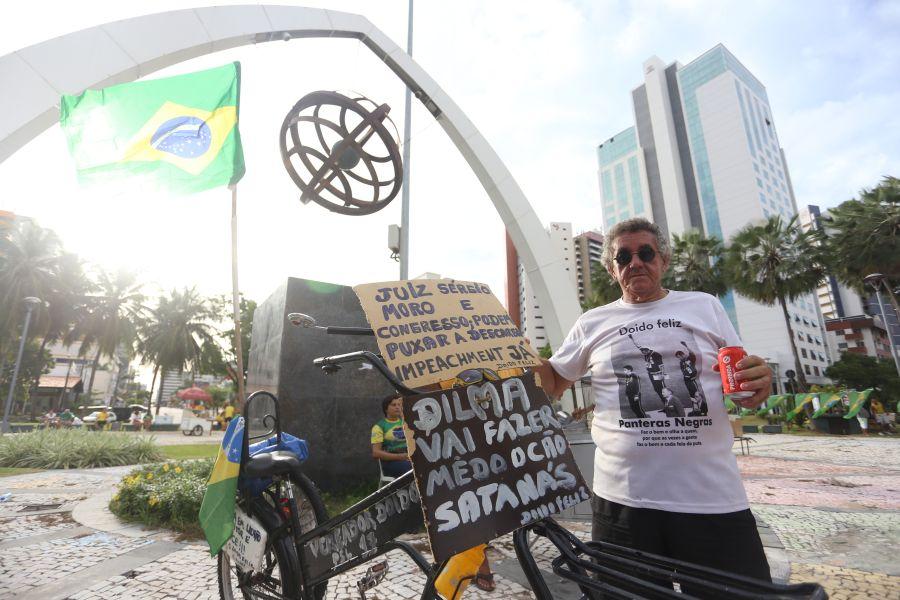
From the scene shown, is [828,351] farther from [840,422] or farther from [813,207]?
[840,422]

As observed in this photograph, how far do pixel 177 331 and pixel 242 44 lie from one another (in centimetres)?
3604

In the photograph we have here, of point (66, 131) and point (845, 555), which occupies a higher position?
point (66, 131)

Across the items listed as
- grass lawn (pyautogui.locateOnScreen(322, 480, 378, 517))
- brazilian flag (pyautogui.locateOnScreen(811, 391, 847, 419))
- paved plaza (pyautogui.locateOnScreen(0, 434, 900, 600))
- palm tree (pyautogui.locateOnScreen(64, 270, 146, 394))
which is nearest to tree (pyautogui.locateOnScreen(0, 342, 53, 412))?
palm tree (pyautogui.locateOnScreen(64, 270, 146, 394))

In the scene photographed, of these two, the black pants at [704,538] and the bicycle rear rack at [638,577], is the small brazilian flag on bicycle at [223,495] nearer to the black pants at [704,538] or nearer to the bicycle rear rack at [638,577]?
the bicycle rear rack at [638,577]

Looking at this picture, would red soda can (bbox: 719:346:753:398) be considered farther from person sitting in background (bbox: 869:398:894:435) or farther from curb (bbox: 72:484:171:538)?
person sitting in background (bbox: 869:398:894:435)

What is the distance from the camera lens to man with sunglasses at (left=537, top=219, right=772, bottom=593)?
147cm

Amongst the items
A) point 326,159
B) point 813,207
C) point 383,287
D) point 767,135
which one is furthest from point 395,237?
point 813,207

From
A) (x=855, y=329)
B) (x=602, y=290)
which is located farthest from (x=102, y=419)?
(x=855, y=329)

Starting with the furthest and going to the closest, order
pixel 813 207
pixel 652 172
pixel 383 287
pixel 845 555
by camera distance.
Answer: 1. pixel 813 207
2. pixel 652 172
3. pixel 845 555
4. pixel 383 287

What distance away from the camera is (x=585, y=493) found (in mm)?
1577

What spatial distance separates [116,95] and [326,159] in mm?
3141

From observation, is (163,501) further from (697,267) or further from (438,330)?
(697,267)

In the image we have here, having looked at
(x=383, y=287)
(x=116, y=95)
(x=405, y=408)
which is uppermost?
(x=116, y=95)

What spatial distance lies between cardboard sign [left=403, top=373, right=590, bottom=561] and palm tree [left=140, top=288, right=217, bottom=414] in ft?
151
